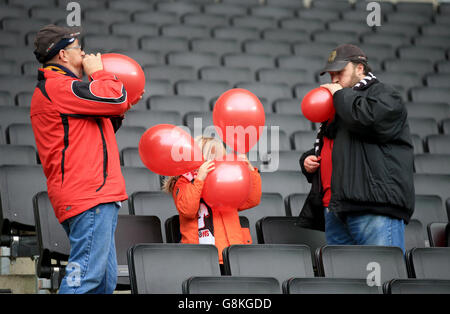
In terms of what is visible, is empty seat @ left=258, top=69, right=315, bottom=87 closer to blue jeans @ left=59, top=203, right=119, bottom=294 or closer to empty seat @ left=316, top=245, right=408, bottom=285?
empty seat @ left=316, top=245, right=408, bottom=285

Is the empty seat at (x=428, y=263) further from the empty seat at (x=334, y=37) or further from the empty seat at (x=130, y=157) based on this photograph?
the empty seat at (x=334, y=37)

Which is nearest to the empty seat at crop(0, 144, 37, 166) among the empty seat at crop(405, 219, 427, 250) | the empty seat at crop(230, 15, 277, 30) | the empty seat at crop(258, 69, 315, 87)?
the empty seat at crop(405, 219, 427, 250)

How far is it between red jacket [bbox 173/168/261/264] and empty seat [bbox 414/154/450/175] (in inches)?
70.9

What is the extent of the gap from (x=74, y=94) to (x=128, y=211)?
4.16 ft

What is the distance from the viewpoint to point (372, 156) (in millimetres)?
2736

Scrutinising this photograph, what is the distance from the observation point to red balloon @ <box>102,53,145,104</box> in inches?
100

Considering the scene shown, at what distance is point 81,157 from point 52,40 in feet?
1.53

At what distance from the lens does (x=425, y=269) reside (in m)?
2.82

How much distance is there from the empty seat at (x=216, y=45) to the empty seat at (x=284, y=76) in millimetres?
595

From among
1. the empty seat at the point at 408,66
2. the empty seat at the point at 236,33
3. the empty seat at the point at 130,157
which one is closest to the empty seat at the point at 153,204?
the empty seat at the point at 130,157

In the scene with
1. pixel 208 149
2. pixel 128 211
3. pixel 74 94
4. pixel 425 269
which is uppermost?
pixel 74 94

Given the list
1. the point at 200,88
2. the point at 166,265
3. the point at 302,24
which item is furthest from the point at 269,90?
the point at 166,265

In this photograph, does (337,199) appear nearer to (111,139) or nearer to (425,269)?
(425,269)
